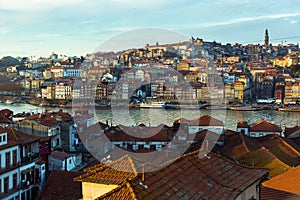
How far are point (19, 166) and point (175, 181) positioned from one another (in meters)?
2.85

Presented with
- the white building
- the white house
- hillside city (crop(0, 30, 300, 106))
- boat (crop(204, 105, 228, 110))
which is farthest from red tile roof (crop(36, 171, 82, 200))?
the white building

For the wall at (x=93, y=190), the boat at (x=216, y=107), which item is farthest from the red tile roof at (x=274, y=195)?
the boat at (x=216, y=107)

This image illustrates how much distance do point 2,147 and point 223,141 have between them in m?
4.38

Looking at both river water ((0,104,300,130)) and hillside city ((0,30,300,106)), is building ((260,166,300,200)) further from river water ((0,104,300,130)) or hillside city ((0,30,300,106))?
hillside city ((0,30,300,106))

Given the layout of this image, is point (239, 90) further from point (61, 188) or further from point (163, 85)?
point (61, 188)

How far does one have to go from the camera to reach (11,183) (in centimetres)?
449

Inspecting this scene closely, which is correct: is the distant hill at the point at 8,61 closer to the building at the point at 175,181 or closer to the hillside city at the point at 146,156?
the hillside city at the point at 146,156

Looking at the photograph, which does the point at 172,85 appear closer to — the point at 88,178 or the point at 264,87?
the point at 264,87

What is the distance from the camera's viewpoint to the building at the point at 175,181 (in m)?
2.12

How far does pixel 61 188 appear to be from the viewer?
4.16 meters

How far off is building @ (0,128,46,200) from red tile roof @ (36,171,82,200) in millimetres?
469

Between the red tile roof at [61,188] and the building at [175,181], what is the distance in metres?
1.60

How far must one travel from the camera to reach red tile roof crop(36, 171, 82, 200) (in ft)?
13.2

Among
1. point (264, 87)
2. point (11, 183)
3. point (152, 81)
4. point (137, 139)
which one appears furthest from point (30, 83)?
point (11, 183)
